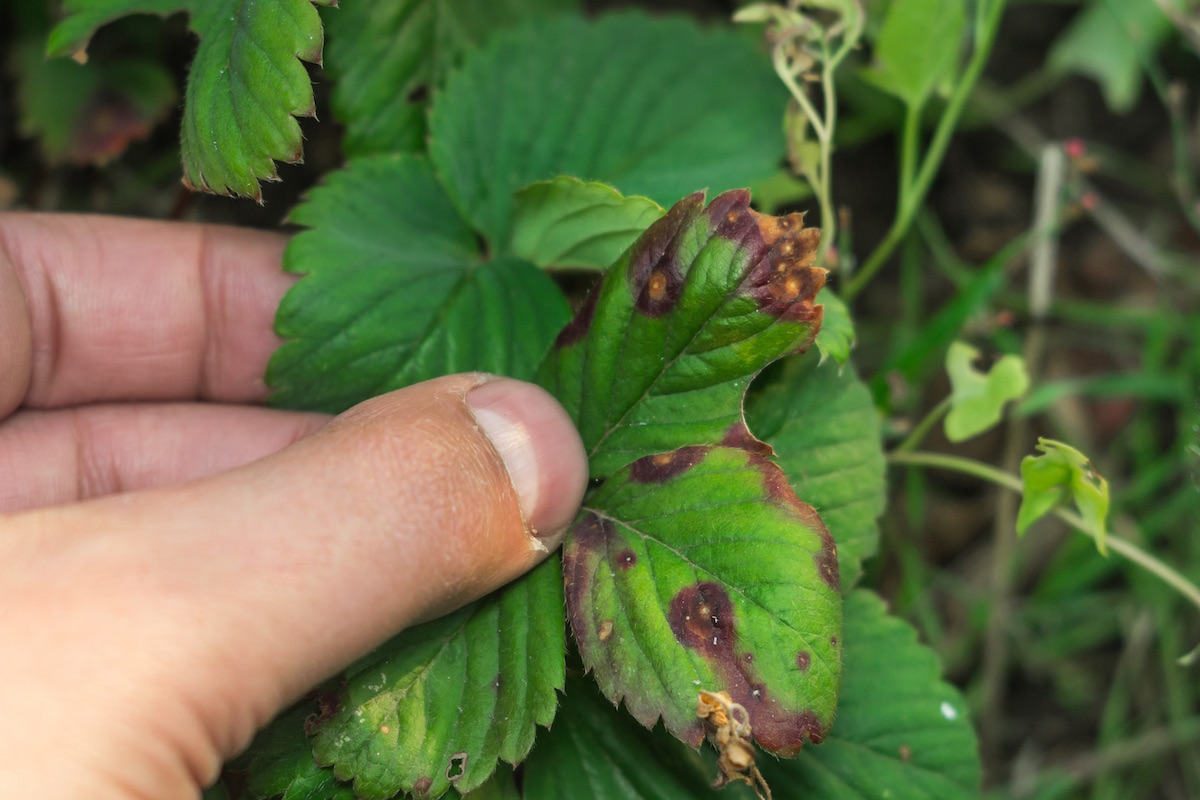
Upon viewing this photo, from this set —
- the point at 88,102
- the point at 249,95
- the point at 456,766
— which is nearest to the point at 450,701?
the point at 456,766

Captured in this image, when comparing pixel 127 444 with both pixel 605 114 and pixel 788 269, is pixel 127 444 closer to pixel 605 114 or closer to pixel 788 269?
pixel 605 114

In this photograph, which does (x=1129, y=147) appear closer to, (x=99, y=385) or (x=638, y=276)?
(x=638, y=276)

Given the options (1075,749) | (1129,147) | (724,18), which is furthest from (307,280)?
(1129,147)

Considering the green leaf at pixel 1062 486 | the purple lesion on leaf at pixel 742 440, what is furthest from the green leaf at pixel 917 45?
the purple lesion on leaf at pixel 742 440

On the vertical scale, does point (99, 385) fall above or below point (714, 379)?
below

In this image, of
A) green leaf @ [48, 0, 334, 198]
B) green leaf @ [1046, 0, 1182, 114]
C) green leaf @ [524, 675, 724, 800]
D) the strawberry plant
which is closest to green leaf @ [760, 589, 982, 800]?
the strawberry plant
